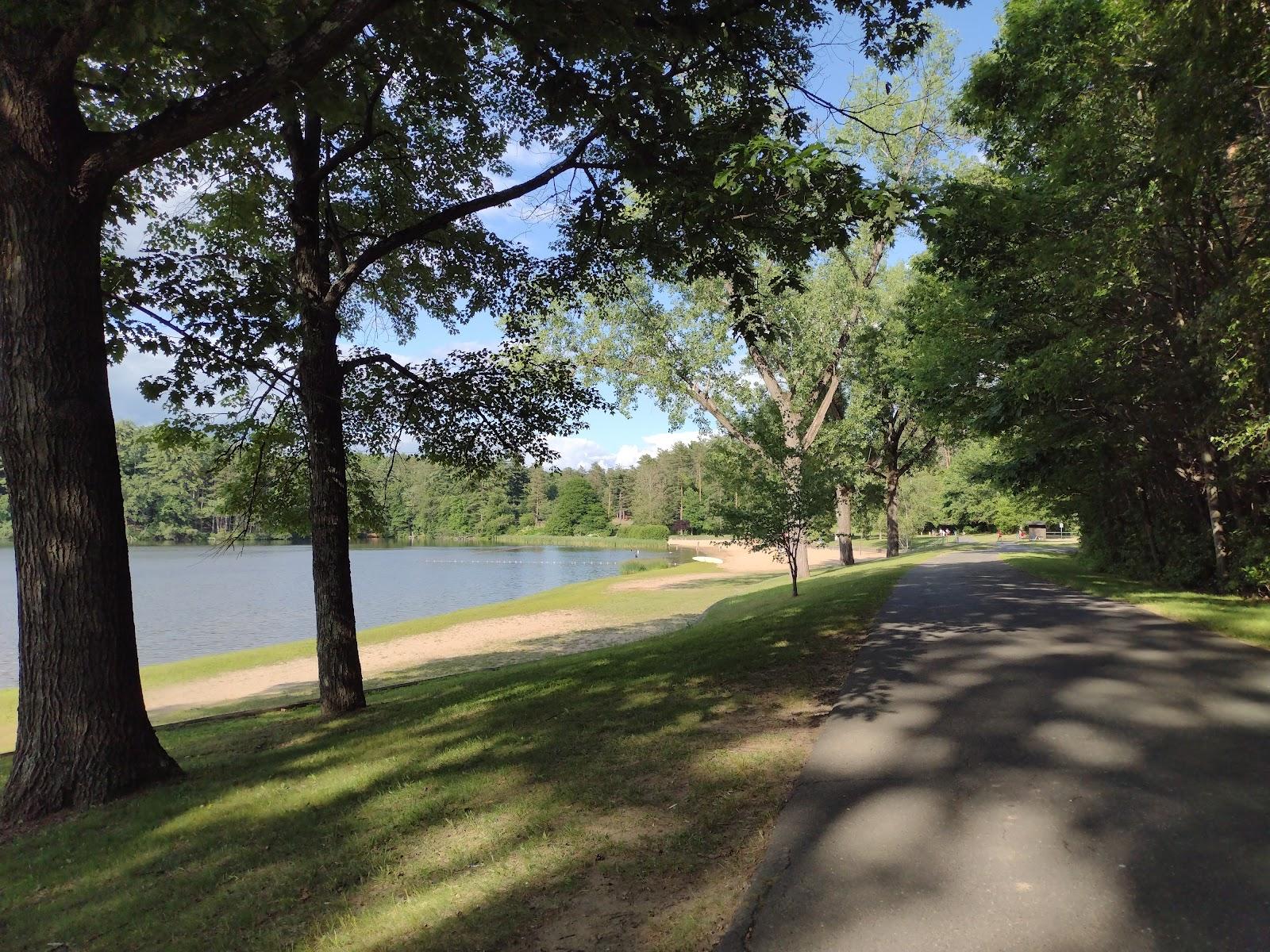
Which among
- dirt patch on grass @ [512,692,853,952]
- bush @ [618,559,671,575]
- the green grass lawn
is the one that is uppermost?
dirt patch on grass @ [512,692,853,952]

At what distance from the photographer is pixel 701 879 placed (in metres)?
3.16

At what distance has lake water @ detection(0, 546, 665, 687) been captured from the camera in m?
24.4

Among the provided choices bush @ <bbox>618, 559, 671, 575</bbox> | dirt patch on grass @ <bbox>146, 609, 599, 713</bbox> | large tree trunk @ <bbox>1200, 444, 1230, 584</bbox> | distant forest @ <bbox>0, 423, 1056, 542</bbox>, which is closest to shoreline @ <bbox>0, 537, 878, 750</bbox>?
dirt patch on grass @ <bbox>146, 609, 599, 713</bbox>

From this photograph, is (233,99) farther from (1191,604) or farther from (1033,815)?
(1191,604)

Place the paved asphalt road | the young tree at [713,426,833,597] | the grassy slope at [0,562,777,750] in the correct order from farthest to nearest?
the grassy slope at [0,562,777,750], the young tree at [713,426,833,597], the paved asphalt road

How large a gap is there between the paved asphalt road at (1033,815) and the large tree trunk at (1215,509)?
5.72 metres

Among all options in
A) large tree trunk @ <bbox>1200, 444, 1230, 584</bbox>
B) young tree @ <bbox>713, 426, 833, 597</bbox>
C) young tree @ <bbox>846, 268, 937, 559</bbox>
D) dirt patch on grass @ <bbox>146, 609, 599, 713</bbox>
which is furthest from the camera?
young tree @ <bbox>846, 268, 937, 559</bbox>

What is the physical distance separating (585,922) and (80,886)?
3.13 meters

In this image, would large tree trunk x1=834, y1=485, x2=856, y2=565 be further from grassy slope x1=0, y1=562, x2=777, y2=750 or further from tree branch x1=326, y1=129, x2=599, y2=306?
tree branch x1=326, y1=129, x2=599, y2=306

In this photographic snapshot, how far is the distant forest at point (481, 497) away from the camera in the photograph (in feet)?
31.5

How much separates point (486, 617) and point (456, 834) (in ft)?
74.0

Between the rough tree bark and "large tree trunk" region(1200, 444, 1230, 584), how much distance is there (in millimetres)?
12666

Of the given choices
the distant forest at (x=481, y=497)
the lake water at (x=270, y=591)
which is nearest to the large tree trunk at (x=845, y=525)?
the distant forest at (x=481, y=497)

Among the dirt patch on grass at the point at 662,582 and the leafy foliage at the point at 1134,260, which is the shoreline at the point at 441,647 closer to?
the dirt patch on grass at the point at 662,582
